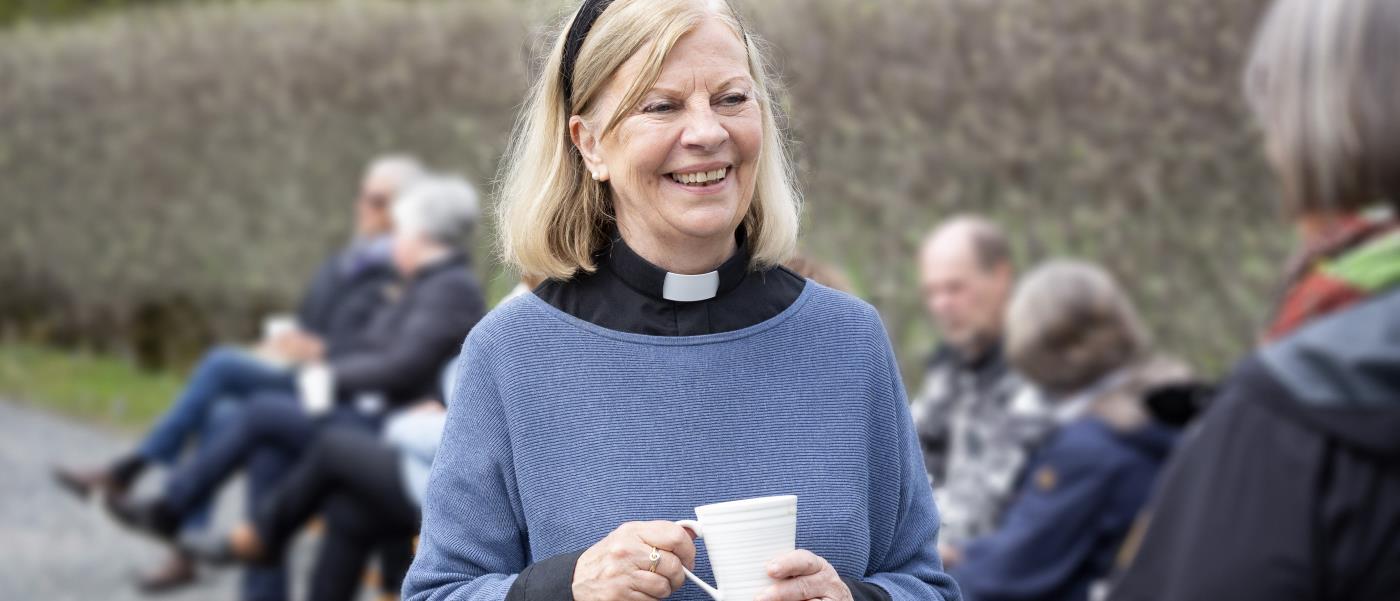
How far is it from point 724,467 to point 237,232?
411 inches

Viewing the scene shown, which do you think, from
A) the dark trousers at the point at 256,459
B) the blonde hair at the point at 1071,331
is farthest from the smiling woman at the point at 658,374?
the dark trousers at the point at 256,459

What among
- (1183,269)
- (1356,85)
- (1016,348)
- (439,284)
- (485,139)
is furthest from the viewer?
(485,139)

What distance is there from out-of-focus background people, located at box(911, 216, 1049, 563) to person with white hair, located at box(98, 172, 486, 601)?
1570mm

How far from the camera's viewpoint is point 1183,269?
5898mm

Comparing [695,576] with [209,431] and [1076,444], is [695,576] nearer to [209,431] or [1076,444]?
[1076,444]

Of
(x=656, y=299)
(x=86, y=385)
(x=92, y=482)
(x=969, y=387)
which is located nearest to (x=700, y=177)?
(x=656, y=299)

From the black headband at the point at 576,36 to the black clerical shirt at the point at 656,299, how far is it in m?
0.22

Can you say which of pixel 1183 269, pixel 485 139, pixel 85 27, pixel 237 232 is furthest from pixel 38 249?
pixel 1183 269

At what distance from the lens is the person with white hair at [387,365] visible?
207 inches

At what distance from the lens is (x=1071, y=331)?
3.96m

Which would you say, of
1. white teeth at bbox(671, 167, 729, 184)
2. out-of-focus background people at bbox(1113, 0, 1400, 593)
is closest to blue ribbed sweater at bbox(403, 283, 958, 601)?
white teeth at bbox(671, 167, 729, 184)

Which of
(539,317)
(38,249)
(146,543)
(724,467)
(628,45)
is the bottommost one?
(146,543)

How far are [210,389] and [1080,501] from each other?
4.25m

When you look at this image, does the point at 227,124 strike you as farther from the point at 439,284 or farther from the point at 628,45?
the point at 628,45
